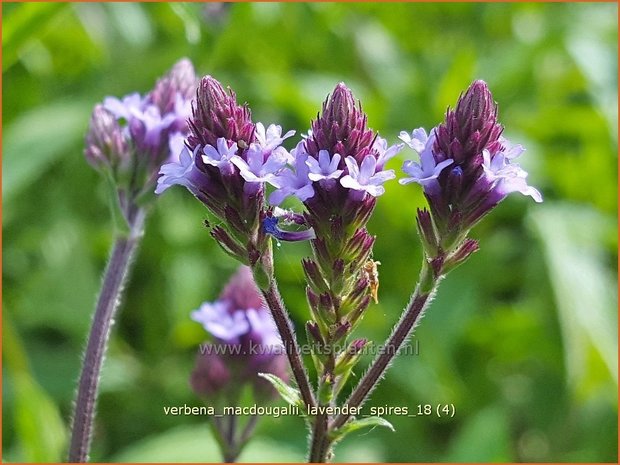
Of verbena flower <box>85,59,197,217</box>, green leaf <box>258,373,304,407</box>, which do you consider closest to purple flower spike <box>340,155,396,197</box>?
green leaf <box>258,373,304,407</box>

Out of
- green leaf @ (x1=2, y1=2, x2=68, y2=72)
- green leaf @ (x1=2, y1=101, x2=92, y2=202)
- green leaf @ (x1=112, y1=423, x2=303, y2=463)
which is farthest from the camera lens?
green leaf @ (x1=2, y1=101, x2=92, y2=202)

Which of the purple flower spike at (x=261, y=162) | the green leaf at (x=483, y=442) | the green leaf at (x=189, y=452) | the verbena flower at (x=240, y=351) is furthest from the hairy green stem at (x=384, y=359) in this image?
the green leaf at (x=483, y=442)

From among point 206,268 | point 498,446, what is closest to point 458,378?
point 498,446

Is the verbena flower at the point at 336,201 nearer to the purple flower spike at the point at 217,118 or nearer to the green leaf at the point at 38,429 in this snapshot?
the purple flower spike at the point at 217,118

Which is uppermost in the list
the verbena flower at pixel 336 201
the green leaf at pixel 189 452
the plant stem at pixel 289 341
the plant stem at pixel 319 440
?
the verbena flower at pixel 336 201

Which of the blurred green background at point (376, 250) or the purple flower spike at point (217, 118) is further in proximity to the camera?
the blurred green background at point (376, 250)

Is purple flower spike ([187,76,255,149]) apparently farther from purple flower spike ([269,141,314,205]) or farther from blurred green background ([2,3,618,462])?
blurred green background ([2,3,618,462])

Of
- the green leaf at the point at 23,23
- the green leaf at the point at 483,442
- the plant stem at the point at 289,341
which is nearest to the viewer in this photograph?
the plant stem at the point at 289,341
